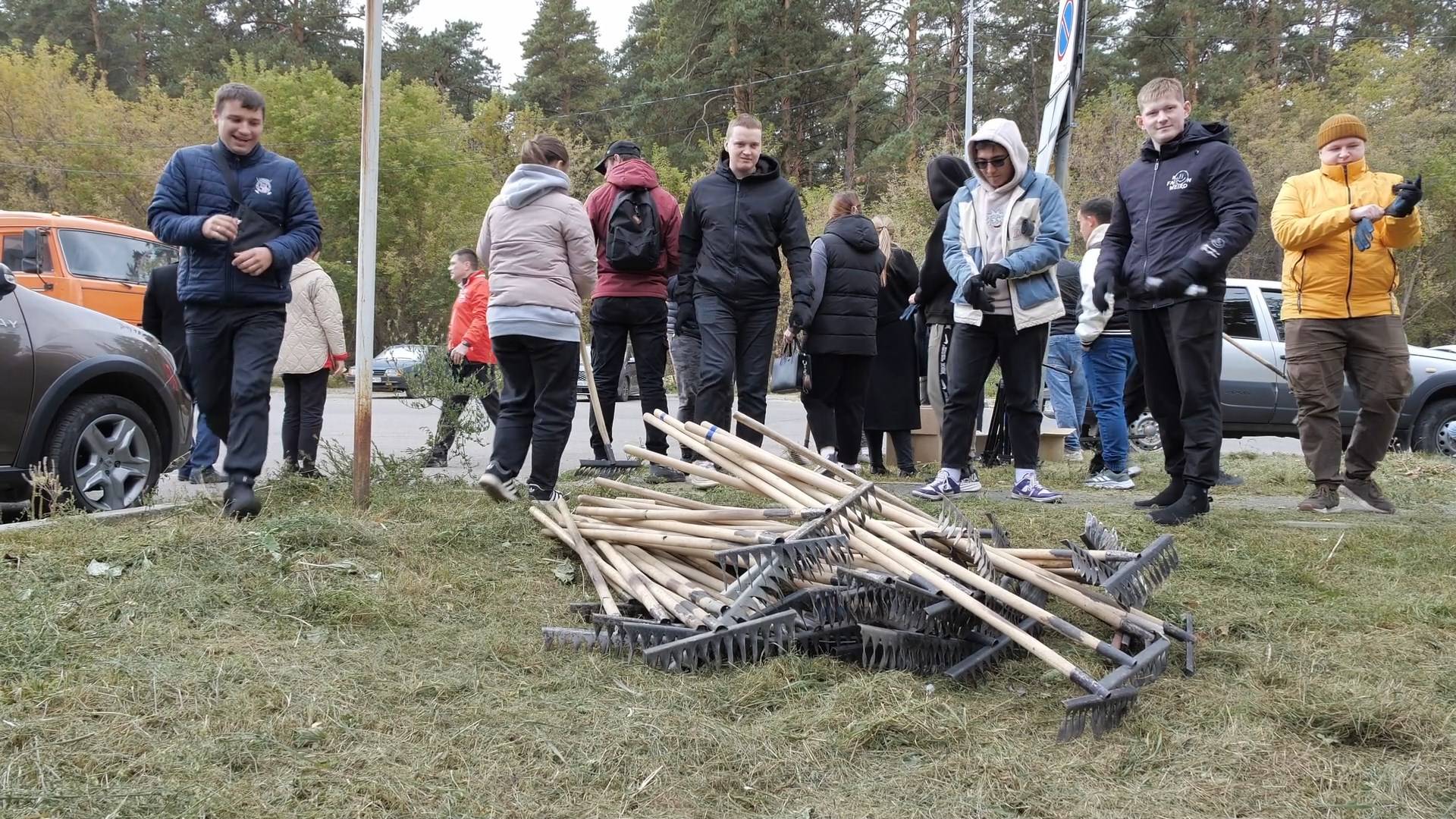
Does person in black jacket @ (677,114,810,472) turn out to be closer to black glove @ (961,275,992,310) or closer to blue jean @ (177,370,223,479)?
black glove @ (961,275,992,310)

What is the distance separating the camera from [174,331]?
7762 mm

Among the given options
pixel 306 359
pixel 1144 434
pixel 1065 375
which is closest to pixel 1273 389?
pixel 1144 434

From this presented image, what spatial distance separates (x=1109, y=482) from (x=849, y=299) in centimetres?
201

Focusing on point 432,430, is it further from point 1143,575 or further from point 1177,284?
point 1143,575

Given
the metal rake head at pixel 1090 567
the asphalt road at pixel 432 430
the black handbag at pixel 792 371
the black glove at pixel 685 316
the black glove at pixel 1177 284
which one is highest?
the black glove at pixel 1177 284

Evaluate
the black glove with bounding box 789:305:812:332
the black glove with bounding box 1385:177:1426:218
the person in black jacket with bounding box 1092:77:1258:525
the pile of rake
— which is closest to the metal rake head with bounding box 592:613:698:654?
the pile of rake

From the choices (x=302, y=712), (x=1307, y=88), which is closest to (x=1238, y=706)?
(x=302, y=712)

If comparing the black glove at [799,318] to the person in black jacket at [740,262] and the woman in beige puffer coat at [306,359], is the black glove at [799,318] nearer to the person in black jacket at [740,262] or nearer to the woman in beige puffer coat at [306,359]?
the person in black jacket at [740,262]

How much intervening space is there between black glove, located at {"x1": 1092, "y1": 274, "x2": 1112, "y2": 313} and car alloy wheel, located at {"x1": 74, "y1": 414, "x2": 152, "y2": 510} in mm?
4968

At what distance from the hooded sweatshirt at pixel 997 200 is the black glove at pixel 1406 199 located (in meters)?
1.75

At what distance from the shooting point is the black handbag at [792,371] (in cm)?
745

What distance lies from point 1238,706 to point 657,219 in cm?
493

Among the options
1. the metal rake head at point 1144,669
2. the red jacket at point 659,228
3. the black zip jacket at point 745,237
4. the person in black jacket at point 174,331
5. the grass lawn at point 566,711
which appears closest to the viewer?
the grass lawn at point 566,711

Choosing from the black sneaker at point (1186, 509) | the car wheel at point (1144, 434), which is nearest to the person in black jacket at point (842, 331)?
the black sneaker at point (1186, 509)
